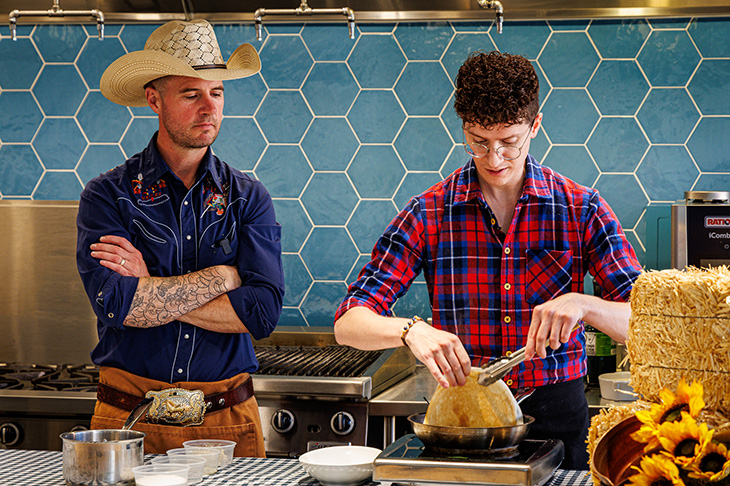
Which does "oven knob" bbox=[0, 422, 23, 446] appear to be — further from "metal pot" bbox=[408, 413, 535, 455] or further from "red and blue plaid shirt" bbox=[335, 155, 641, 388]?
"metal pot" bbox=[408, 413, 535, 455]

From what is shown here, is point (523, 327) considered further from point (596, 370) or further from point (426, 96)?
point (426, 96)

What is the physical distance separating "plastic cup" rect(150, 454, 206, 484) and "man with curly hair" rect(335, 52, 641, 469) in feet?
1.54

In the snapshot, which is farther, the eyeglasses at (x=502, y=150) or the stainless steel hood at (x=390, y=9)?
the stainless steel hood at (x=390, y=9)

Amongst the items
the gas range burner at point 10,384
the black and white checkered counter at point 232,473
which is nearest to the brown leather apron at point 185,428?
the black and white checkered counter at point 232,473

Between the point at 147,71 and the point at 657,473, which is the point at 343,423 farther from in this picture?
the point at 657,473

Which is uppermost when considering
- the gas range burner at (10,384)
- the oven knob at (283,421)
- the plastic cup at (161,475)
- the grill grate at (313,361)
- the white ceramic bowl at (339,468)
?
the grill grate at (313,361)

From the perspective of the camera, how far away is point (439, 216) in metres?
2.09

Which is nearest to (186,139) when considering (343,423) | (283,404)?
(283,404)

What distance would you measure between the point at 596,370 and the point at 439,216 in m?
1.30

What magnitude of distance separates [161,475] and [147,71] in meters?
1.35

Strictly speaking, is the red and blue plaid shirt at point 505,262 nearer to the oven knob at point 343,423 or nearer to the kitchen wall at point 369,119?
the oven knob at point 343,423

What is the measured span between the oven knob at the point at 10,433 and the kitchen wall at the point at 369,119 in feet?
3.99

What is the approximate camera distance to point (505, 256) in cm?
202

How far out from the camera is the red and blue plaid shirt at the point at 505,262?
1.98 metres
